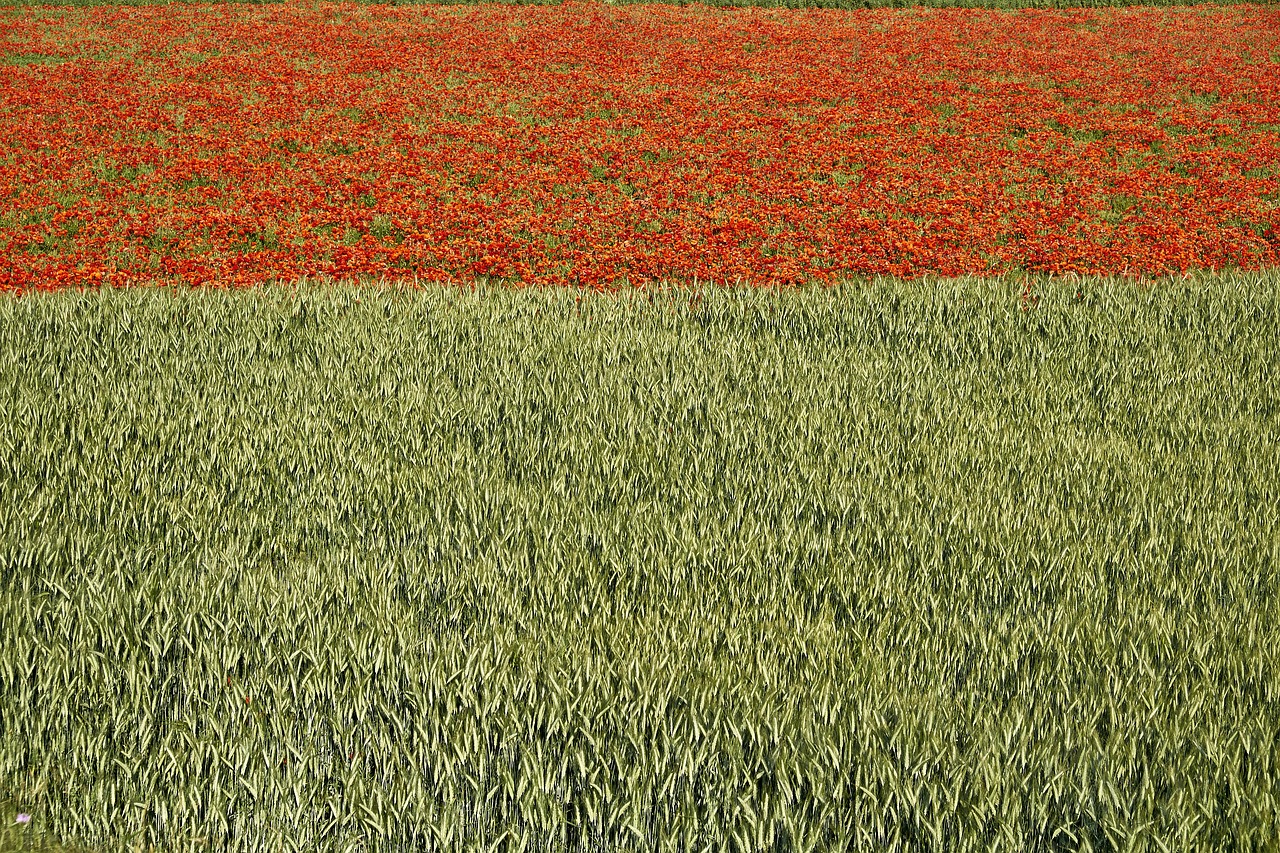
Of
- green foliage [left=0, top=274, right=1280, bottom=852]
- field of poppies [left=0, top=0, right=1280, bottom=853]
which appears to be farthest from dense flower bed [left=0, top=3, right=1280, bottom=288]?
green foliage [left=0, top=274, right=1280, bottom=852]

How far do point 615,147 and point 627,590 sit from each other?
10.3 meters

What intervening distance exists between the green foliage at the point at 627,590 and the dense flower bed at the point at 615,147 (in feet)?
11.8

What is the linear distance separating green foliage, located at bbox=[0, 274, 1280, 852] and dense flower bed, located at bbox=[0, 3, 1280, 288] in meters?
3.60

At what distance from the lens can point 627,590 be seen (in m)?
3.39

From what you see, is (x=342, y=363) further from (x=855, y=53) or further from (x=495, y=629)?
(x=855, y=53)

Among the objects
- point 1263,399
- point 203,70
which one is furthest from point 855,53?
point 1263,399

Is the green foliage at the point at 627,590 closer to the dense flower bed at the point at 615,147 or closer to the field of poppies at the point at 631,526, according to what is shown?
the field of poppies at the point at 631,526

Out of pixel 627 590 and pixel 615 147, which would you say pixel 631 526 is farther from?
pixel 615 147

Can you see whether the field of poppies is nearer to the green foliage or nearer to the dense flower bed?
the green foliage

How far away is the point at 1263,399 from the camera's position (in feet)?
17.9

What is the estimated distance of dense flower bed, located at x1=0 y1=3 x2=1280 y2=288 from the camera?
9516 millimetres

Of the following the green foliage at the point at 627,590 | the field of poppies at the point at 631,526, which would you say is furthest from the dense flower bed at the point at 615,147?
the green foliage at the point at 627,590

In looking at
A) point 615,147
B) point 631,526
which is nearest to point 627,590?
Answer: point 631,526

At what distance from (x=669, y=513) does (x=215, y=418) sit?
2.35m
